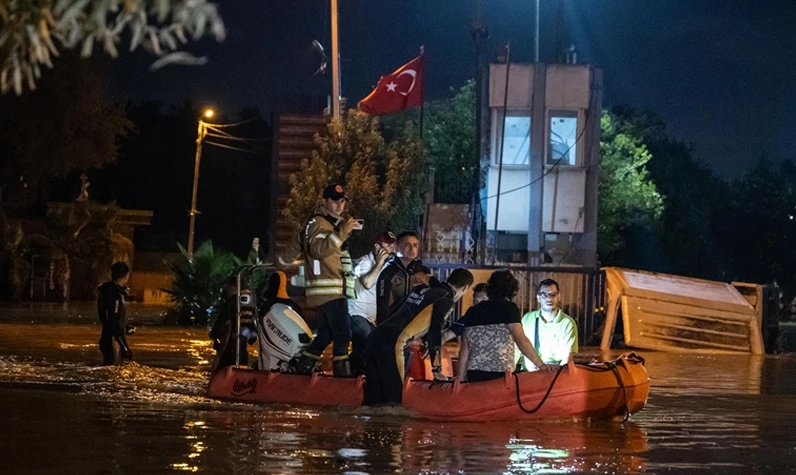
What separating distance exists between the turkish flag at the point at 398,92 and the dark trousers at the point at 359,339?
1755cm

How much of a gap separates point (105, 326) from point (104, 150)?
17863 millimetres

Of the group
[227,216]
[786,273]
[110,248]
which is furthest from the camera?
[227,216]

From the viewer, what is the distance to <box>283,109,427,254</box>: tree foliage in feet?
92.3

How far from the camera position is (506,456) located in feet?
31.6

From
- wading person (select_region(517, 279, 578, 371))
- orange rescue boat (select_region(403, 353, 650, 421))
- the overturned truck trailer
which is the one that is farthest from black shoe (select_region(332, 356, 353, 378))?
the overturned truck trailer

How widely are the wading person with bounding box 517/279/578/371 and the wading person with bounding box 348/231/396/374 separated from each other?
5.11 ft

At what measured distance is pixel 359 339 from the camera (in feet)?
42.5

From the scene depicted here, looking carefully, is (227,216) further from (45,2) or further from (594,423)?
(45,2)

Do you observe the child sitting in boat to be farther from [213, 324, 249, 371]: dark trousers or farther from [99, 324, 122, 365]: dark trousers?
[99, 324, 122, 365]: dark trousers

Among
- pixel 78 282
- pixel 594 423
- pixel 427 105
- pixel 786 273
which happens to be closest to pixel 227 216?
pixel 78 282

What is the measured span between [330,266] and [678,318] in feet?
40.0

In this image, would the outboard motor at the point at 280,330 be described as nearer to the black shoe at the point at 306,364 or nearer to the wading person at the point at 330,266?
the black shoe at the point at 306,364

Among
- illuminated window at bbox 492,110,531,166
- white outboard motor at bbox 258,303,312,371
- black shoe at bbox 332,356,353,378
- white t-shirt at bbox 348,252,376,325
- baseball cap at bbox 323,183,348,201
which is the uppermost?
illuminated window at bbox 492,110,531,166

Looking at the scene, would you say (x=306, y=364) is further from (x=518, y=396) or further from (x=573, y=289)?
(x=573, y=289)
